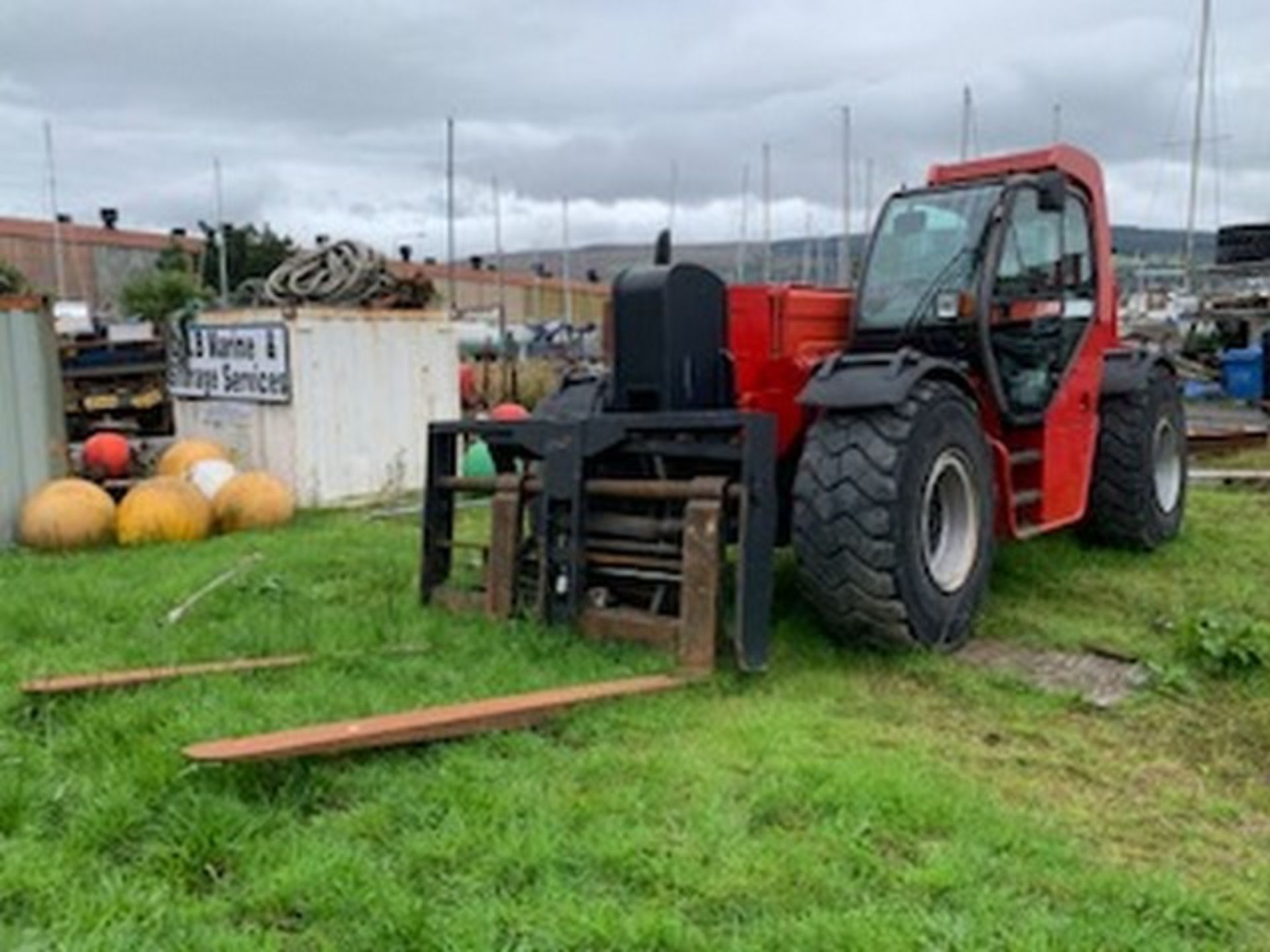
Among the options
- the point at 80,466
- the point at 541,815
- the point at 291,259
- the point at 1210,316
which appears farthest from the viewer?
the point at 1210,316

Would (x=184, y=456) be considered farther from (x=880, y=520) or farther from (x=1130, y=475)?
(x=1130, y=475)

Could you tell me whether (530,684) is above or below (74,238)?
below

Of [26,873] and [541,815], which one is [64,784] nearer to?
[26,873]

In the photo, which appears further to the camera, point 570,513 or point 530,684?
point 570,513

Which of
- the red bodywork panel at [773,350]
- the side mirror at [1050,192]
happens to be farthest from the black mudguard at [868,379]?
the side mirror at [1050,192]

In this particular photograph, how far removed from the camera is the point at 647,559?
18.1ft

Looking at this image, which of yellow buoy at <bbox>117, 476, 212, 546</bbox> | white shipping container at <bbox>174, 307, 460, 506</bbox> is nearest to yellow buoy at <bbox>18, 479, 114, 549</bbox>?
yellow buoy at <bbox>117, 476, 212, 546</bbox>

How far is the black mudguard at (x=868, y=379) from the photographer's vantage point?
532 centimetres

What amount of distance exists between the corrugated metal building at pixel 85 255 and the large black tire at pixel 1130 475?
37.3 meters

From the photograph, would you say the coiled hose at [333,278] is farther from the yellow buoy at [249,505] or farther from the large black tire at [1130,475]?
the large black tire at [1130,475]

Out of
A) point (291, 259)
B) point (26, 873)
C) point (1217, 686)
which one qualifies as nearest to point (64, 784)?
point (26, 873)

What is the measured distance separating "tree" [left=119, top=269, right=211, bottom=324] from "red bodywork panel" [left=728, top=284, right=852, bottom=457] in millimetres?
26570

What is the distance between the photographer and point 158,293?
108 feet

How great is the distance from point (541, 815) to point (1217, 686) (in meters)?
3.25
